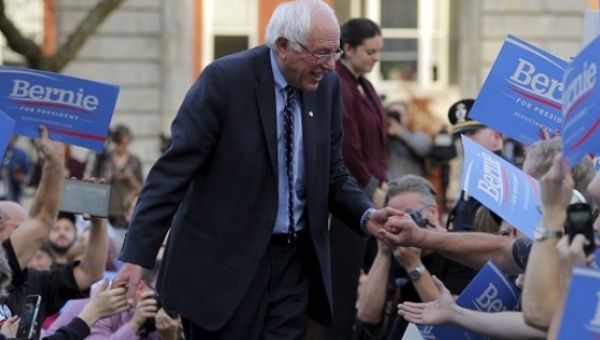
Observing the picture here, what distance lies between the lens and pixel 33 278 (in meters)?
8.47

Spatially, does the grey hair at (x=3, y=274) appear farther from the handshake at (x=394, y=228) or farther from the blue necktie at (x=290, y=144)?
the handshake at (x=394, y=228)

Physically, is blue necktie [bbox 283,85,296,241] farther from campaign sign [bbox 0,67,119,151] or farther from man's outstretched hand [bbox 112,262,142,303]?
campaign sign [bbox 0,67,119,151]

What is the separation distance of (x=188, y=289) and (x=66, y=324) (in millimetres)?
1292

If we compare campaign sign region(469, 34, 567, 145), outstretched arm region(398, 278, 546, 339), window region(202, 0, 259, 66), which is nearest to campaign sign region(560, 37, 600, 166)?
outstretched arm region(398, 278, 546, 339)

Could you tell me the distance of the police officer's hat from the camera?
9977 millimetres

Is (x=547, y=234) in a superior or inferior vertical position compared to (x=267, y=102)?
inferior

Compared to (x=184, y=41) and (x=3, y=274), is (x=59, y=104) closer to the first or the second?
(x=3, y=274)

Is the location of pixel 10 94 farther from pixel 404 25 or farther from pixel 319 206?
pixel 404 25

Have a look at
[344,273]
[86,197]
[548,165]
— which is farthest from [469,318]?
[344,273]

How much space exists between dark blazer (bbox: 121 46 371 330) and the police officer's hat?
10.7 feet

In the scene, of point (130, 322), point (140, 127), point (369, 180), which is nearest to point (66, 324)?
point (130, 322)

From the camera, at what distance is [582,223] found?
514 centimetres

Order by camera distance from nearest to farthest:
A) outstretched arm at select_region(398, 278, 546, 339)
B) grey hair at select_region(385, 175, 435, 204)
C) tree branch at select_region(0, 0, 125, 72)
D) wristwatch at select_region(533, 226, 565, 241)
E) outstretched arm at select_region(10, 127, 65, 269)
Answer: wristwatch at select_region(533, 226, 565, 241), outstretched arm at select_region(398, 278, 546, 339), outstretched arm at select_region(10, 127, 65, 269), grey hair at select_region(385, 175, 435, 204), tree branch at select_region(0, 0, 125, 72)

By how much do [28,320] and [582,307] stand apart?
296 cm
